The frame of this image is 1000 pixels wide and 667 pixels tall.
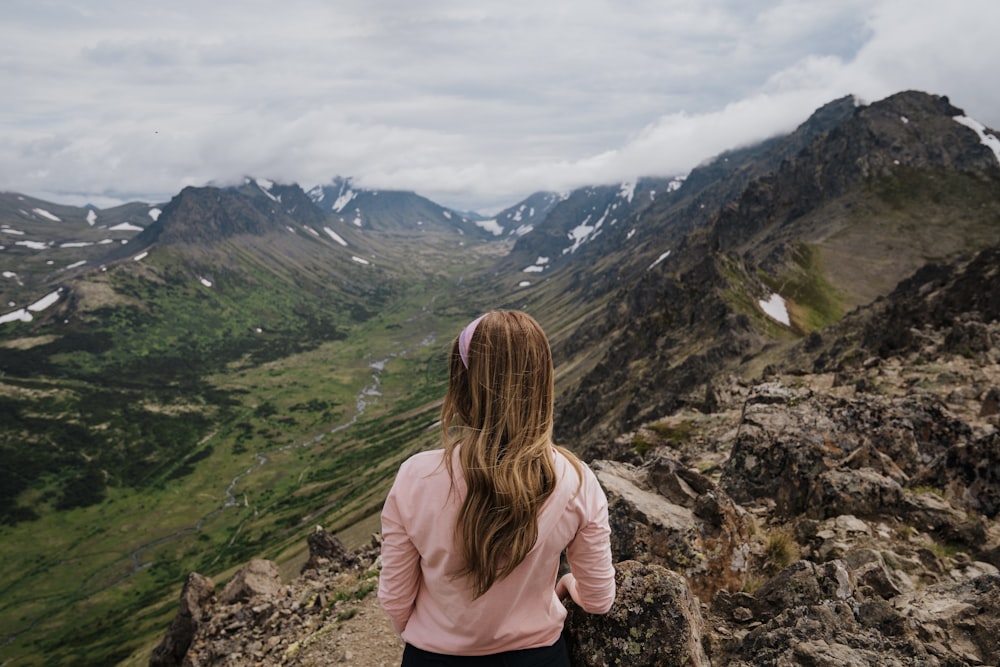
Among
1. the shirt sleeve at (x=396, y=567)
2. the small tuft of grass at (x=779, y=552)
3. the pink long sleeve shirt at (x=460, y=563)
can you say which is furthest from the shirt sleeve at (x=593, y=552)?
the small tuft of grass at (x=779, y=552)

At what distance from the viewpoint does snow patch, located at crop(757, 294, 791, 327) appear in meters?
74.8

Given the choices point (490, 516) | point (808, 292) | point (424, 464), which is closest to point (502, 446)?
point (490, 516)

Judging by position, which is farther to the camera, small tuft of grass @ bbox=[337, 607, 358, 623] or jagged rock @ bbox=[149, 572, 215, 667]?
jagged rock @ bbox=[149, 572, 215, 667]

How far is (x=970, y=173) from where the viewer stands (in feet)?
427

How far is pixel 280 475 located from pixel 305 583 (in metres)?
158

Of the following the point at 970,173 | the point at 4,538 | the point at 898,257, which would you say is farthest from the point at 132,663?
the point at 970,173

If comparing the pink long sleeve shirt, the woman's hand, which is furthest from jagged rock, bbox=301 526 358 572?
the pink long sleeve shirt

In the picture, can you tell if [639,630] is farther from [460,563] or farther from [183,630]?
[183,630]

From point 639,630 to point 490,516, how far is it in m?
3.38

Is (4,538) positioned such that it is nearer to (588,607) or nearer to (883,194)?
(588,607)

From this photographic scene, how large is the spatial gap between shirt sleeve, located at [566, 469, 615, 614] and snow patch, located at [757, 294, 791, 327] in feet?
257

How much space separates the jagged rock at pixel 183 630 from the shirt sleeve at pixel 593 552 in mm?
19005

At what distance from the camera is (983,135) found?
14462cm

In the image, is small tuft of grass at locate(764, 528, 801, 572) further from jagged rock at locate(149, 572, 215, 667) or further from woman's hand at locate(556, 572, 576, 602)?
jagged rock at locate(149, 572, 215, 667)
